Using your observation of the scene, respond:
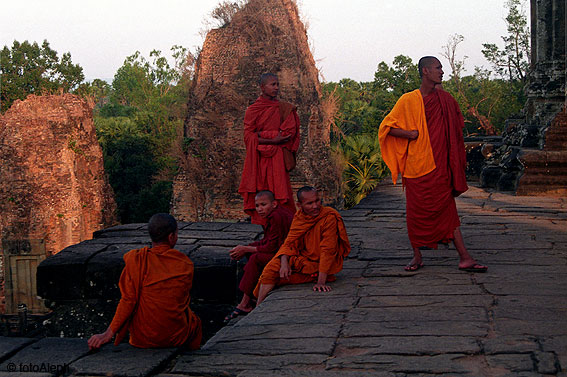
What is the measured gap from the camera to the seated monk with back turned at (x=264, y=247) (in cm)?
475

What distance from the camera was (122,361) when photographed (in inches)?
110

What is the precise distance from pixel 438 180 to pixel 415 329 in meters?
1.77

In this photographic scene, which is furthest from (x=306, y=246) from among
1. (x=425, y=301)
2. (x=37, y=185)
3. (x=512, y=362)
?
(x=37, y=185)

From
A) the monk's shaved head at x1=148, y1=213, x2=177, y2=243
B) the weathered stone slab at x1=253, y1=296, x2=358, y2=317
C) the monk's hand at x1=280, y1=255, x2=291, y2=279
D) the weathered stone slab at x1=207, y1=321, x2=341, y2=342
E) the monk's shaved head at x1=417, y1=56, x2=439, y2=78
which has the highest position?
the monk's shaved head at x1=417, y1=56, x2=439, y2=78

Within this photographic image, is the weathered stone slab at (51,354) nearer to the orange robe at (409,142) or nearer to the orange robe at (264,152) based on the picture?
Answer: the orange robe at (409,142)

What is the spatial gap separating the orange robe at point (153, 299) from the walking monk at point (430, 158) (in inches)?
79.1

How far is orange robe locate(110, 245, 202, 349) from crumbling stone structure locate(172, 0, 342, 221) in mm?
17695

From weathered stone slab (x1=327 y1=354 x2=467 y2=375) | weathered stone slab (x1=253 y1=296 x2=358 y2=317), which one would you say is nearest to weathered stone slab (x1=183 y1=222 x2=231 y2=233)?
weathered stone slab (x1=253 y1=296 x2=358 y2=317)

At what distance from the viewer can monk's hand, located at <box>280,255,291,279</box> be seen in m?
4.31

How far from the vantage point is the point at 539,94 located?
1264 centimetres

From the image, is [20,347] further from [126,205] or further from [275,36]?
[126,205]

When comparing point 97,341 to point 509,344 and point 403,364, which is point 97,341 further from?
point 509,344

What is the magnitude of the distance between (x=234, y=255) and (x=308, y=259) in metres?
0.75

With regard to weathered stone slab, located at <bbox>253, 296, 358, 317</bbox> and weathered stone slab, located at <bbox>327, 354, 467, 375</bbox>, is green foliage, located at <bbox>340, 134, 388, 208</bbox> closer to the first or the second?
weathered stone slab, located at <bbox>253, 296, 358, 317</bbox>
